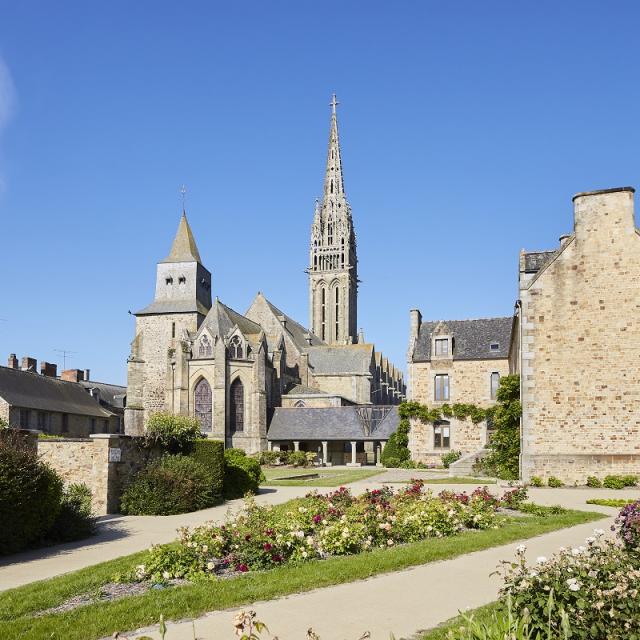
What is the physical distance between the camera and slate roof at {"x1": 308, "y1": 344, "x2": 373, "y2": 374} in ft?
233

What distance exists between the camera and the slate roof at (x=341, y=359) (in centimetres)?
7100

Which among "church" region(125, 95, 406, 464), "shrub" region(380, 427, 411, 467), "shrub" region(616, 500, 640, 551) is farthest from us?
"church" region(125, 95, 406, 464)

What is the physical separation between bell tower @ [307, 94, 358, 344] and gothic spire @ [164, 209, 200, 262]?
32850 millimetres

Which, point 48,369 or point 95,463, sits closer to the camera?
point 95,463

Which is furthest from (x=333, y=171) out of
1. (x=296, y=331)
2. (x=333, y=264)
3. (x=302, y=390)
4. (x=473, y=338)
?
(x=473, y=338)

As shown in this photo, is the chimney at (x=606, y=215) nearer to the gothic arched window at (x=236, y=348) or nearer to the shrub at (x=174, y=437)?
the shrub at (x=174, y=437)

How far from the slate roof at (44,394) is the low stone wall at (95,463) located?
81.3 feet

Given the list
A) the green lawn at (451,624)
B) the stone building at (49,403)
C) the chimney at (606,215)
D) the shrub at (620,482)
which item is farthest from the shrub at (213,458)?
the stone building at (49,403)

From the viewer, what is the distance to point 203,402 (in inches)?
2219

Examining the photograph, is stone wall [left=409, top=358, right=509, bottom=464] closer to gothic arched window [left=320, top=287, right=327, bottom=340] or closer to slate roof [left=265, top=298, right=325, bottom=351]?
slate roof [left=265, top=298, right=325, bottom=351]

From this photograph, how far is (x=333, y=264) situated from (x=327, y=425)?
47008mm

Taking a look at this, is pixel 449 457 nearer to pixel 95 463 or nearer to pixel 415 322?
pixel 415 322

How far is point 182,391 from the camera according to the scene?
56.0 meters

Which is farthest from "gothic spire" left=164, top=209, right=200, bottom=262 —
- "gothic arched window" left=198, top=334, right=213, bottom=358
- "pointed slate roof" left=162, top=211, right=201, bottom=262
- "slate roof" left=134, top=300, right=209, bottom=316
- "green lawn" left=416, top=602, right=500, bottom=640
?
"green lawn" left=416, top=602, right=500, bottom=640
